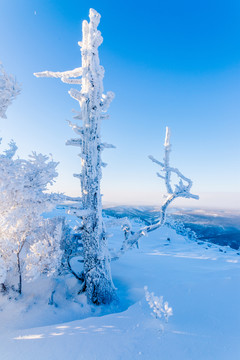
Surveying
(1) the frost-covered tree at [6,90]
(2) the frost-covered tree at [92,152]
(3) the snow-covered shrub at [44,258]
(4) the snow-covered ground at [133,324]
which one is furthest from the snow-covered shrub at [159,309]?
(1) the frost-covered tree at [6,90]

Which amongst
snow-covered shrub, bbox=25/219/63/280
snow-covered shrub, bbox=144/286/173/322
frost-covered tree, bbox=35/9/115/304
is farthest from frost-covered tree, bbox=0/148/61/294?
Answer: snow-covered shrub, bbox=144/286/173/322

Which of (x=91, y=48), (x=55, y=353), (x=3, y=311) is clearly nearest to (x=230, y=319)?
(x=55, y=353)

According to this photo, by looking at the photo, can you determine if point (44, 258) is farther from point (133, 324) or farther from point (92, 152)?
point (92, 152)

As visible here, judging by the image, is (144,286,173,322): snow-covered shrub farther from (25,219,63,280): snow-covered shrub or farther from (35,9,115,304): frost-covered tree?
(25,219,63,280): snow-covered shrub

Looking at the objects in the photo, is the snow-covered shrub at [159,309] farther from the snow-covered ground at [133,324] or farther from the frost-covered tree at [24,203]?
the frost-covered tree at [24,203]

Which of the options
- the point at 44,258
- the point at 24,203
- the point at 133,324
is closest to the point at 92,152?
the point at 24,203

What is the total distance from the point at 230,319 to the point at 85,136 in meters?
6.45

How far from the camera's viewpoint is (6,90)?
4.50m

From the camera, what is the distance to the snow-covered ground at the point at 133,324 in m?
3.15

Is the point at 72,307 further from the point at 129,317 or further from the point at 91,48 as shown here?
the point at 91,48

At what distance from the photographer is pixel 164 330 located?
374cm

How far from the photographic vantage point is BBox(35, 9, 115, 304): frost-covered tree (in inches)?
233

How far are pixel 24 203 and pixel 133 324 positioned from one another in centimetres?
444

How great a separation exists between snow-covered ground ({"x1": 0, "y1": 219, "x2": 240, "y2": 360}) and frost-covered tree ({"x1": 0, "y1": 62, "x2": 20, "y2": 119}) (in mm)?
5537
